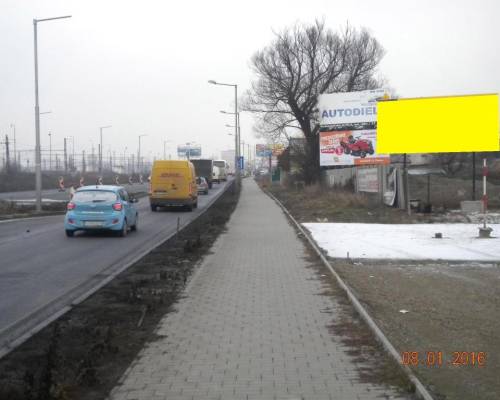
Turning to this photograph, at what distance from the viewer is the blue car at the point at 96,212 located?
1761 centimetres

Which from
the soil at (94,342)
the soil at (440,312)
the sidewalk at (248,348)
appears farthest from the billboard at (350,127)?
the sidewalk at (248,348)

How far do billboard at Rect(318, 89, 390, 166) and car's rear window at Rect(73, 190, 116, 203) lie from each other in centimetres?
2342

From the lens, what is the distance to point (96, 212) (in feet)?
58.0

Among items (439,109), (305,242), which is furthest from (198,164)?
(305,242)

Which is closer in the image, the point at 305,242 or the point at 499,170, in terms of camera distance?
the point at 305,242

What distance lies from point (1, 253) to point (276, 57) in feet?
121

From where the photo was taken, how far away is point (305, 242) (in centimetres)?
1609

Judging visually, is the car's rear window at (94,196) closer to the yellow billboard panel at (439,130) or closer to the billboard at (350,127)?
the yellow billboard panel at (439,130)

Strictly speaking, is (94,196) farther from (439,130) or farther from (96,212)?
(439,130)

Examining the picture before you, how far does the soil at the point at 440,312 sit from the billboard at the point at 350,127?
27912 mm

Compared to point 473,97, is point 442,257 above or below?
below

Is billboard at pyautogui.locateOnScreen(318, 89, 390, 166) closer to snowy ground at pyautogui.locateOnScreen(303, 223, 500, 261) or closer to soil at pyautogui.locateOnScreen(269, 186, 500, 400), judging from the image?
snowy ground at pyautogui.locateOnScreen(303, 223, 500, 261)

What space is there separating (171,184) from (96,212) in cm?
1267

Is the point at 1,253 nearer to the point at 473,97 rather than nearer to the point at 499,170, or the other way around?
the point at 473,97
